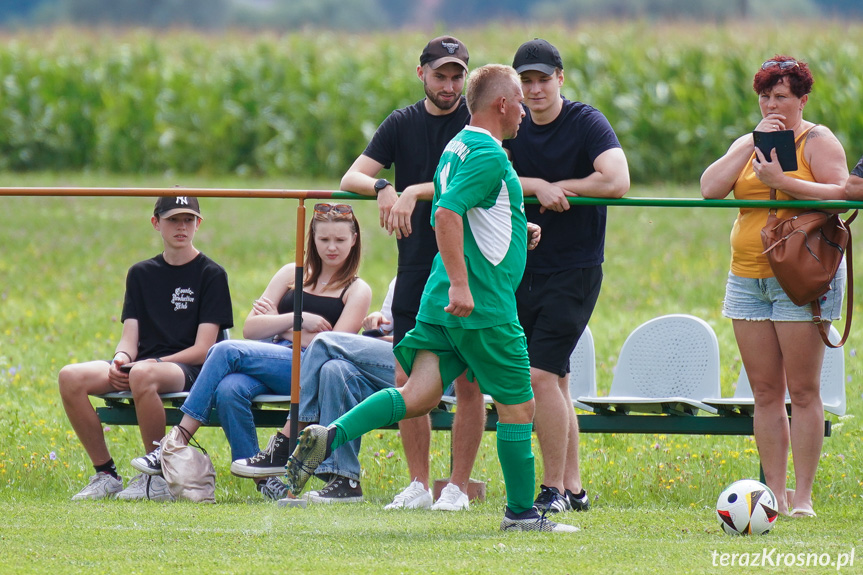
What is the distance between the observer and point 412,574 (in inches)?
175

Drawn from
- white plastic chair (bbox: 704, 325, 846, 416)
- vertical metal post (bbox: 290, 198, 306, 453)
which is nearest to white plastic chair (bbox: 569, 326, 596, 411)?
white plastic chair (bbox: 704, 325, 846, 416)

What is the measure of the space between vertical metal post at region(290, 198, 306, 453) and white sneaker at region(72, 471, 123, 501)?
3.64 feet

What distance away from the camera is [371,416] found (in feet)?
16.9

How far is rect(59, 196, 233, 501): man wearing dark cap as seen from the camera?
21.6 ft

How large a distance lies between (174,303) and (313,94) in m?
16.9

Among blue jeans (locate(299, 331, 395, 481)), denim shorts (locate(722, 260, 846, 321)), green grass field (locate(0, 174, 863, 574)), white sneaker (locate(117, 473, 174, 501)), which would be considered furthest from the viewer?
white sneaker (locate(117, 473, 174, 501))

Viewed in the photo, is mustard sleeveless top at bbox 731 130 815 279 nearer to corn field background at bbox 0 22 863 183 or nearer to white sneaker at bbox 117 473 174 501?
white sneaker at bbox 117 473 174 501

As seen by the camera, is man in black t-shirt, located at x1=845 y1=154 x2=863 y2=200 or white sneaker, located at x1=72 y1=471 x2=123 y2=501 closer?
man in black t-shirt, located at x1=845 y1=154 x2=863 y2=200

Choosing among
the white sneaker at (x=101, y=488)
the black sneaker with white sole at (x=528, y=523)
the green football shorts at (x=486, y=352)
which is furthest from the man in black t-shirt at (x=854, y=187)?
the white sneaker at (x=101, y=488)

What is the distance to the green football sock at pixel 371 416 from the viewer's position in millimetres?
5121

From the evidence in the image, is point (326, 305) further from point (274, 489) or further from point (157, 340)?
point (274, 489)

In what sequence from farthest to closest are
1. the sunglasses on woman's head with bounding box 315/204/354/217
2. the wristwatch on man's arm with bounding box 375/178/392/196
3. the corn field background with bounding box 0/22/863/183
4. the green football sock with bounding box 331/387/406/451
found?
the corn field background with bounding box 0/22/863/183 → the sunglasses on woman's head with bounding box 315/204/354/217 → the wristwatch on man's arm with bounding box 375/178/392/196 → the green football sock with bounding box 331/387/406/451

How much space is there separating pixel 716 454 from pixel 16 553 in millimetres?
4298

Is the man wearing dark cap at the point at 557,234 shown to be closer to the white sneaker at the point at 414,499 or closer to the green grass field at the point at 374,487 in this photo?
the green grass field at the point at 374,487
